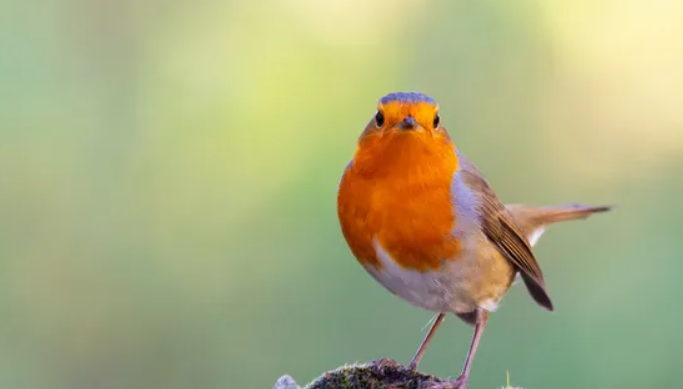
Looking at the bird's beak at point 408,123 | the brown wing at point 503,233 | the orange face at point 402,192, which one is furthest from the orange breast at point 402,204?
the brown wing at point 503,233

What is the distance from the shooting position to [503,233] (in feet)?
13.0

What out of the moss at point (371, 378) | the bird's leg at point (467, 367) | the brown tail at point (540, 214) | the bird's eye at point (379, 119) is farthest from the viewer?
the brown tail at point (540, 214)

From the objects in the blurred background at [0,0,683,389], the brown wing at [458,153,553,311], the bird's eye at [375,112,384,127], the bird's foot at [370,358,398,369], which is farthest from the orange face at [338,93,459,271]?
the blurred background at [0,0,683,389]

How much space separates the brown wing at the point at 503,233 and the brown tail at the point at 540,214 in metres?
0.52

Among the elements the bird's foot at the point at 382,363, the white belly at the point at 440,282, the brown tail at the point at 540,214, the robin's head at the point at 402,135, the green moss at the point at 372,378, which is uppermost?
the robin's head at the point at 402,135

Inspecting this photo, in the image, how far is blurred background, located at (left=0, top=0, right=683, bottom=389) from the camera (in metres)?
5.91

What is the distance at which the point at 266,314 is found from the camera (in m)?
6.09

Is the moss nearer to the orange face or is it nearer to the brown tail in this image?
the orange face

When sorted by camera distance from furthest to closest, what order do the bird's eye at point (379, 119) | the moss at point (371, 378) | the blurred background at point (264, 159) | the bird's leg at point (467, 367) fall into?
the blurred background at point (264, 159)
the bird's eye at point (379, 119)
the bird's leg at point (467, 367)
the moss at point (371, 378)

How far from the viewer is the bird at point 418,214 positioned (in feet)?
11.3

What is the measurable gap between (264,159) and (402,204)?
3105mm

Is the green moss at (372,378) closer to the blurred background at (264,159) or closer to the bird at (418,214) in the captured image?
the bird at (418,214)

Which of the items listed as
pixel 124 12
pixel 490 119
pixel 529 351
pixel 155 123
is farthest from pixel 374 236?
pixel 124 12

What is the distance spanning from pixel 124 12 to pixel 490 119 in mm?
Result: 2910
